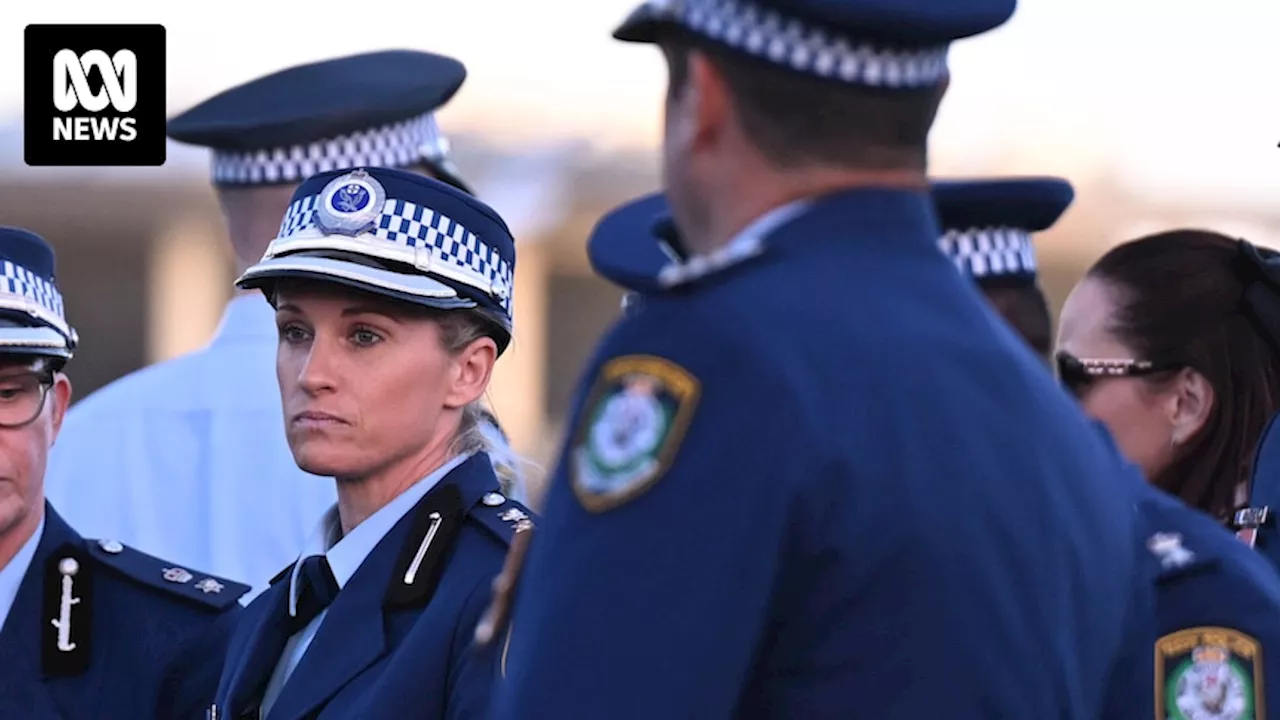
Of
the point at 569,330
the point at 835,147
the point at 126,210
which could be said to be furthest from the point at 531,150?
the point at 835,147

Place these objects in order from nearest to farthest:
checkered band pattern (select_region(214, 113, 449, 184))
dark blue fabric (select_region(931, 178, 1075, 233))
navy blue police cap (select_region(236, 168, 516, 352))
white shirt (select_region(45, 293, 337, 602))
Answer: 1. navy blue police cap (select_region(236, 168, 516, 352))
2. dark blue fabric (select_region(931, 178, 1075, 233))
3. white shirt (select_region(45, 293, 337, 602))
4. checkered band pattern (select_region(214, 113, 449, 184))

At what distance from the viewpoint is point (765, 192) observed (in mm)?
2092

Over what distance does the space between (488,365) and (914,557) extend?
1512 mm

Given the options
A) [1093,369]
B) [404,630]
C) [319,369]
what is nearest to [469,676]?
[404,630]

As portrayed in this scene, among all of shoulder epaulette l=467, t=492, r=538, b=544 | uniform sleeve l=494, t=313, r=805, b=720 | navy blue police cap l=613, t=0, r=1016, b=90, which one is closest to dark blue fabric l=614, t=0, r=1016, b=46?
navy blue police cap l=613, t=0, r=1016, b=90

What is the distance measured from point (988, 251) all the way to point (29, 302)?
57.7 inches

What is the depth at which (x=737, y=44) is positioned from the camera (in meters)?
2.05

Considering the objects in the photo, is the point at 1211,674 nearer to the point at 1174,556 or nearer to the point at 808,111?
the point at 1174,556

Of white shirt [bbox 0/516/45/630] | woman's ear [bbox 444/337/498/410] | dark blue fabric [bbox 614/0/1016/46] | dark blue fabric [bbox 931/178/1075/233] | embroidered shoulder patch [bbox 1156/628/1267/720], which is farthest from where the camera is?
dark blue fabric [bbox 931/178/1075/233]

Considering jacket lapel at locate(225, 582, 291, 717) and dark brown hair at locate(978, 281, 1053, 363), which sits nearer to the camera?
jacket lapel at locate(225, 582, 291, 717)

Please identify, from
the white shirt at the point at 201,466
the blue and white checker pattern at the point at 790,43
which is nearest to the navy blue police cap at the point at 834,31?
the blue and white checker pattern at the point at 790,43

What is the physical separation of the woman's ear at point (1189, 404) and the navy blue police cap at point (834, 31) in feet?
6.17

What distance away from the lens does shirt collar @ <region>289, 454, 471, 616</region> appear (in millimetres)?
3227

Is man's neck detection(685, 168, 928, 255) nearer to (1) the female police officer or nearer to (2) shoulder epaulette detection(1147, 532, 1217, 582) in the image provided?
(2) shoulder epaulette detection(1147, 532, 1217, 582)
